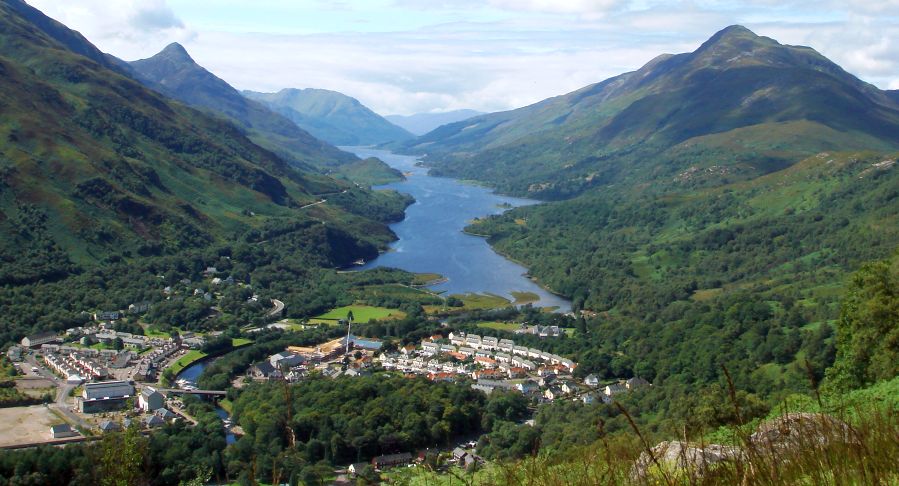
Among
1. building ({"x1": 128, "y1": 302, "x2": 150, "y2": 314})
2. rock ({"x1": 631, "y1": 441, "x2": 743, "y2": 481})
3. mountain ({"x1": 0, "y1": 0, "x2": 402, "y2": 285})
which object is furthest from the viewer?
mountain ({"x1": 0, "y1": 0, "x2": 402, "y2": 285})

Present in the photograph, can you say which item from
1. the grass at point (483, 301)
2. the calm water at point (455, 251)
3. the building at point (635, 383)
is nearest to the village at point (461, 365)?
the building at point (635, 383)

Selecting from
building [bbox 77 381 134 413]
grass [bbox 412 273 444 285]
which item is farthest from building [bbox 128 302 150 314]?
grass [bbox 412 273 444 285]

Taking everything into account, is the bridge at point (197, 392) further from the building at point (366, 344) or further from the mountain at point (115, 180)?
the mountain at point (115, 180)

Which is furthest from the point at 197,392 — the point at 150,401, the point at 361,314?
the point at 361,314

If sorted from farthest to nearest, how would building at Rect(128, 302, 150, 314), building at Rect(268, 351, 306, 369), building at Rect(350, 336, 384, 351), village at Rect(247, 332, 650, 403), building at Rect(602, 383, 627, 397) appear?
1. building at Rect(128, 302, 150, 314)
2. building at Rect(350, 336, 384, 351)
3. building at Rect(268, 351, 306, 369)
4. village at Rect(247, 332, 650, 403)
5. building at Rect(602, 383, 627, 397)

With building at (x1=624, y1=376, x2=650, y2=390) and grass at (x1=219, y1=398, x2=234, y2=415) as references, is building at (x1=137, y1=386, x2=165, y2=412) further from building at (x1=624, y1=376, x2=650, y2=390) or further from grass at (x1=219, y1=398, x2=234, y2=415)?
building at (x1=624, y1=376, x2=650, y2=390)

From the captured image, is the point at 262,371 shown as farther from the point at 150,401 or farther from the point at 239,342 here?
the point at 239,342
